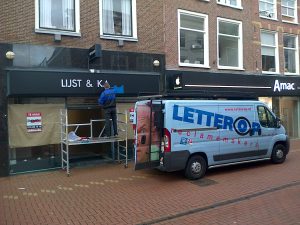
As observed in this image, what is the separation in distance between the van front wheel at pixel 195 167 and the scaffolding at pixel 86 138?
8.53 ft

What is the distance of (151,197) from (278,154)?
561 cm

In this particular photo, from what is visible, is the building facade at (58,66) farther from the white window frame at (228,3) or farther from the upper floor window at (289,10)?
the upper floor window at (289,10)

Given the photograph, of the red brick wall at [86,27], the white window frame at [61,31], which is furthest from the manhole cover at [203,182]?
the white window frame at [61,31]

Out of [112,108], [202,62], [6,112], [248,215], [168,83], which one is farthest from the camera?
[202,62]

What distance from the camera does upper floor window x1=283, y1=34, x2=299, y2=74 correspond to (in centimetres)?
1961

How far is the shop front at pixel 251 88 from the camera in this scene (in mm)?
14224

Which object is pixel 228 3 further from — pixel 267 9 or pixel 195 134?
pixel 195 134

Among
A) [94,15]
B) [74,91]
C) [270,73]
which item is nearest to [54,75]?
[74,91]

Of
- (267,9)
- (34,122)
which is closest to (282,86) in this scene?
(267,9)

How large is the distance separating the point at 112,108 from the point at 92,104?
1.27 metres

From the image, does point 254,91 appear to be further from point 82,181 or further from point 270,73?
point 82,181

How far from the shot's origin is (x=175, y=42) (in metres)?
14.7

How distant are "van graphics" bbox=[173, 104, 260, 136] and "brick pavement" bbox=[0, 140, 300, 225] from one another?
1283 mm

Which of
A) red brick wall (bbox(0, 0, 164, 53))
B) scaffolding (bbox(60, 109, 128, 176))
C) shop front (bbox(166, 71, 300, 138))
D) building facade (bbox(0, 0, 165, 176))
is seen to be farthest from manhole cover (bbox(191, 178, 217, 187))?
red brick wall (bbox(0, 0, 164, 53))
